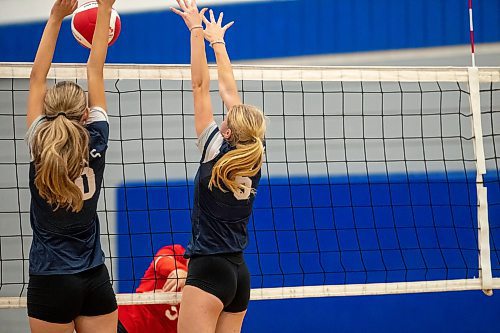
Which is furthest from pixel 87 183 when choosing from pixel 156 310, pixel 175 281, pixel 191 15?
pixel 156 310

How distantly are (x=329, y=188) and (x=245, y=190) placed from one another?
97.0 inches

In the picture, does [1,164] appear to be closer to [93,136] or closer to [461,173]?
[93,136]

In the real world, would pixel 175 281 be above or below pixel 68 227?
below

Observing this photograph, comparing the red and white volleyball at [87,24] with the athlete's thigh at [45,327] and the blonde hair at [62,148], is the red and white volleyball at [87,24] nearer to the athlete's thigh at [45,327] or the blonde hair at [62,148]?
the blonde hair at [62,148]

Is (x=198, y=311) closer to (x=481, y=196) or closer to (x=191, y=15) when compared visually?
(x=191, y=15)

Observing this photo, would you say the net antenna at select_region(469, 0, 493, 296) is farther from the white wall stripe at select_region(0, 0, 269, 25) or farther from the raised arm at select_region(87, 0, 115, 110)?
the raised arm at select_region(87, 0, 115, 110)

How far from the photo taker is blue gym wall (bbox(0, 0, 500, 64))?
5766 mm

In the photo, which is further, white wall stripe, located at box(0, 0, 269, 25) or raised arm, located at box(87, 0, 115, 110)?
white wall stripe, located at box(0, 0, 269, 25)

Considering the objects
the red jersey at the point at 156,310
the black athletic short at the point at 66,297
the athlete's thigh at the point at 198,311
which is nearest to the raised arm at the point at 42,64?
the black athletic short at the point at 66,297

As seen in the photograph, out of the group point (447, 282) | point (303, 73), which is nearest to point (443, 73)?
point (303, 73)

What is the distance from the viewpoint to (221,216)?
3.31m

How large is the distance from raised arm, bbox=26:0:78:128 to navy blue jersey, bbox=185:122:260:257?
28.2 inches

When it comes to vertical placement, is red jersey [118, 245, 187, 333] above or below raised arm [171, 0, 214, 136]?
below

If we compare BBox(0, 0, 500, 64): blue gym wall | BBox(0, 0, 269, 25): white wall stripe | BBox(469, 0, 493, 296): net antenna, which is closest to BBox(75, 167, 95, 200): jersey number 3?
BBox(469, 0, 493, 296): net antenna
